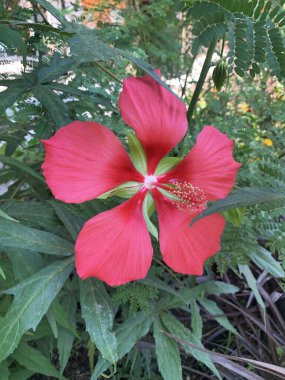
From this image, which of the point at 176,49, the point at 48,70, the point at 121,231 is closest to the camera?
the point at 121,231

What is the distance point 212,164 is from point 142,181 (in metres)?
0.10

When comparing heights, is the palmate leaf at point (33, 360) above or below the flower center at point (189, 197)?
below

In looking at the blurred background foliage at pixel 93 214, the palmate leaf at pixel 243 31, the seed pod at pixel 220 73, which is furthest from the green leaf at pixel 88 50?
the seed pod at pixel 220 73

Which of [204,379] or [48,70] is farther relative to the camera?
[204,379]

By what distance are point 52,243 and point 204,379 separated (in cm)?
51

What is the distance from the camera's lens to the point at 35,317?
57cm

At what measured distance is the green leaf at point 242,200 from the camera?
0.45 meters

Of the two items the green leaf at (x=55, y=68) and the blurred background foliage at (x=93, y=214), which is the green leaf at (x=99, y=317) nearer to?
the blurred background foliage at (x=93, y=214)

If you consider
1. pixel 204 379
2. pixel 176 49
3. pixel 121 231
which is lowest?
pixel 204 379

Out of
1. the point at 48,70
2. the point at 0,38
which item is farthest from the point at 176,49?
the point at 0,38

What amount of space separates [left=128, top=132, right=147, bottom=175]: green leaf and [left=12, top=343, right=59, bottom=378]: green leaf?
342mm

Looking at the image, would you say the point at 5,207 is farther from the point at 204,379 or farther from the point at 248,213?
the point at 204,379

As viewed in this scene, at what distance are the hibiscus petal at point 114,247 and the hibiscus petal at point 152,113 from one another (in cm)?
9

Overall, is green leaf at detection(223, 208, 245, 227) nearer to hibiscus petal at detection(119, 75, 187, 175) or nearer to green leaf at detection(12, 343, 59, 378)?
hibiscus petal at detection(119, 75, 187, 175)
